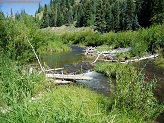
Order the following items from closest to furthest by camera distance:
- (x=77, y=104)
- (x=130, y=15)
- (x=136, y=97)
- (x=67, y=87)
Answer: (x=77, y=104) → (x=136, y=97) → (x=67, y=87) → (x=130, y=15)

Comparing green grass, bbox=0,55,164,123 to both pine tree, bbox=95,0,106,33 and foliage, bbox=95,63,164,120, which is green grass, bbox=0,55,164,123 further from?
pine tree, bbox=95,0,106,33

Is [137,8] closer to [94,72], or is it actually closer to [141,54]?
[141,54]

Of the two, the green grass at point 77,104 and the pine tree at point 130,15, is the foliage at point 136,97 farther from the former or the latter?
the pine tree at point 130,15

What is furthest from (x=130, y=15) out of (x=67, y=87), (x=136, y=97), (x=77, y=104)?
(x=77, y=104)

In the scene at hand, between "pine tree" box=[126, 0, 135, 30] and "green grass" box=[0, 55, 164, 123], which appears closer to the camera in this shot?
"green grass" box=[0, 55, 164, 123]

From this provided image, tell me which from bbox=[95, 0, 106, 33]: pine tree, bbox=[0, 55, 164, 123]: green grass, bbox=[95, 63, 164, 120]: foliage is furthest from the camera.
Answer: bbox=[95, 0, 106, 33]: pine tree

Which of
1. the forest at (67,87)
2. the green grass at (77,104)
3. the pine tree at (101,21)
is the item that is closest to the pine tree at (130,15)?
the pine tree at (101,21)

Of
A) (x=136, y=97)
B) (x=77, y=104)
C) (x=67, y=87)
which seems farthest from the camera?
(x=67, y=87)

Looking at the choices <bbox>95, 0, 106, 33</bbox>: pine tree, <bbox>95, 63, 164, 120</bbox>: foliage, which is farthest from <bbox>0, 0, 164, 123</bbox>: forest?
<bbox>95, 0, 106, 33</bbox>: pine tree

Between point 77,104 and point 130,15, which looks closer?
point 77,104

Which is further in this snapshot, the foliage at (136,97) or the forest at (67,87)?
the foliage at (136,97)

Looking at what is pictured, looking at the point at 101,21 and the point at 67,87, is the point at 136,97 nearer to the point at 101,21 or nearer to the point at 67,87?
the point at 67,87

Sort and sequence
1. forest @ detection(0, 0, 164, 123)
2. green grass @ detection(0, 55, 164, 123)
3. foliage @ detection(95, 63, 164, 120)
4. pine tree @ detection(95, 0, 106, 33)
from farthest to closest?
pine tree @ detection(95, 0, 106, 33) → foliage @ detection(95, 63, 164, 120) → forest @ detection(0, 0, 164, 123) → green grass @ detection(0, 55, 164, 123)

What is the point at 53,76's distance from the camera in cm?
1273
